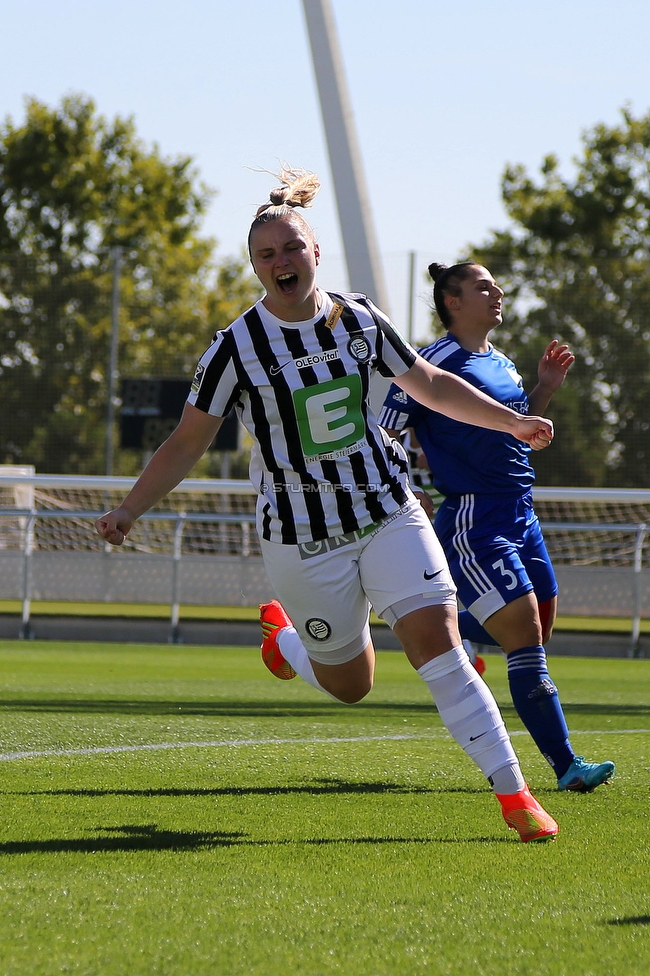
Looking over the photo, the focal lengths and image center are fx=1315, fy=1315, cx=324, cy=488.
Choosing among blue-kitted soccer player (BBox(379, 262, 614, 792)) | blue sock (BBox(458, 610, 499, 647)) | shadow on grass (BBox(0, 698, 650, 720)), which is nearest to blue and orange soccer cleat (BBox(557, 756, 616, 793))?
blue-kitted soccer player (BBox(379, 262, 614, 792))

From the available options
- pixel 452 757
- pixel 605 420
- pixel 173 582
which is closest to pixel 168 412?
pixel 605 420

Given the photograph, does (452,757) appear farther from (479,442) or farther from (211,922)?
(211,922)

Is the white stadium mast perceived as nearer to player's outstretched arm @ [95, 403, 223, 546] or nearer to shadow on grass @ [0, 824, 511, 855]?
player's outstretched arm @ [95, 403, 223, 546]

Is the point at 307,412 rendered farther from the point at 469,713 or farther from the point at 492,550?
the point at 492,550

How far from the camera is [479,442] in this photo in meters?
4.82

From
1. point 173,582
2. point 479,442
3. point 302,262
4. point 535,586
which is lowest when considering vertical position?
point 173,582

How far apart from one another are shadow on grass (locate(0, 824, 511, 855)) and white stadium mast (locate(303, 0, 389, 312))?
13727 mm

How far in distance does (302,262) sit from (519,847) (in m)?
1.68

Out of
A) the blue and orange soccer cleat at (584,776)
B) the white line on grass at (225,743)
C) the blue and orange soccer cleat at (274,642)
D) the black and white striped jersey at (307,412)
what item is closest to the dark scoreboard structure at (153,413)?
the white line on grass at (225,743)

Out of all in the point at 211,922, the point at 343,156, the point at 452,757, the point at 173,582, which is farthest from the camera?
the point at 343,156

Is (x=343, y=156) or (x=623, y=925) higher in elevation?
(x=343, y=156)

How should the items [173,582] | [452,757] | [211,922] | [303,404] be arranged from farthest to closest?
[173,582] < [452,757] < [303,404] < [211,922]

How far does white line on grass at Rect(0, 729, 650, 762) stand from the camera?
5211mm

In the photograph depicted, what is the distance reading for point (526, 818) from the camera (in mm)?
3447
